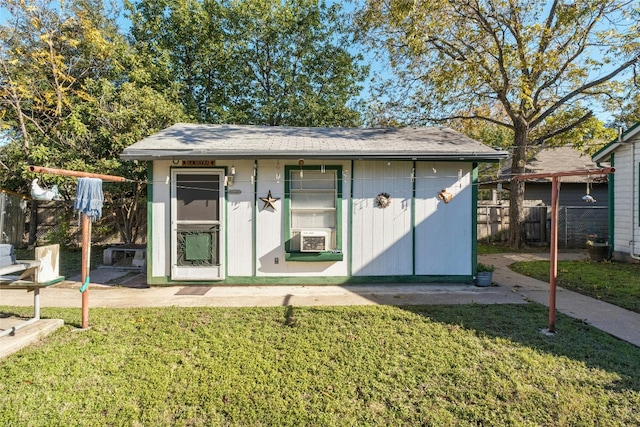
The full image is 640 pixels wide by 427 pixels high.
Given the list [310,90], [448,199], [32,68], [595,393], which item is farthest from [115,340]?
[310,90]

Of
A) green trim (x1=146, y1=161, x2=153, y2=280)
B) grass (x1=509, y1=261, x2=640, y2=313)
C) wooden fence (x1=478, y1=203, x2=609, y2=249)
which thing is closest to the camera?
grass (x1=509, y1=261, x2=640, y2=313)

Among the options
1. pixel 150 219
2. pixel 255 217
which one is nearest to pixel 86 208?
pixel 150 219

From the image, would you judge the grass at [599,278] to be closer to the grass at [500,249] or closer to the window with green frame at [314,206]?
the grass at [500,249]

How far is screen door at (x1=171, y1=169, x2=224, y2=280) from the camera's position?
629cm

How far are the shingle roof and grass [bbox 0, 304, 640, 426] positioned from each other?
287 centimetres

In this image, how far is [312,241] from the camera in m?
6.28

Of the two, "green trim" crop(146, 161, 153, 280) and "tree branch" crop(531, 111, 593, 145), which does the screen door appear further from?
"tree branch" crop(531, 111, 593, 145)

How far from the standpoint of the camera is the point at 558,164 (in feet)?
54.0

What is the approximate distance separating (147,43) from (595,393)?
15.3 m

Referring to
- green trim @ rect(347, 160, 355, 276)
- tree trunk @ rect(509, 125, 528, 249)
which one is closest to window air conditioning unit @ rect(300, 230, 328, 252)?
green trim @ rect(347, 160, 355, 276)

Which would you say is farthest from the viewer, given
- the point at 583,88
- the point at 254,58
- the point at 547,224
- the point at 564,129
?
the point at 254,58

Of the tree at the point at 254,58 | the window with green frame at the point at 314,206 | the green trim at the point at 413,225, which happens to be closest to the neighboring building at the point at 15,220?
the tree at the point at 254,58

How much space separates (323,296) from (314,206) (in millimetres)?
1784

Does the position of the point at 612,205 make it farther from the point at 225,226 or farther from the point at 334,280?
the point at 225,226
